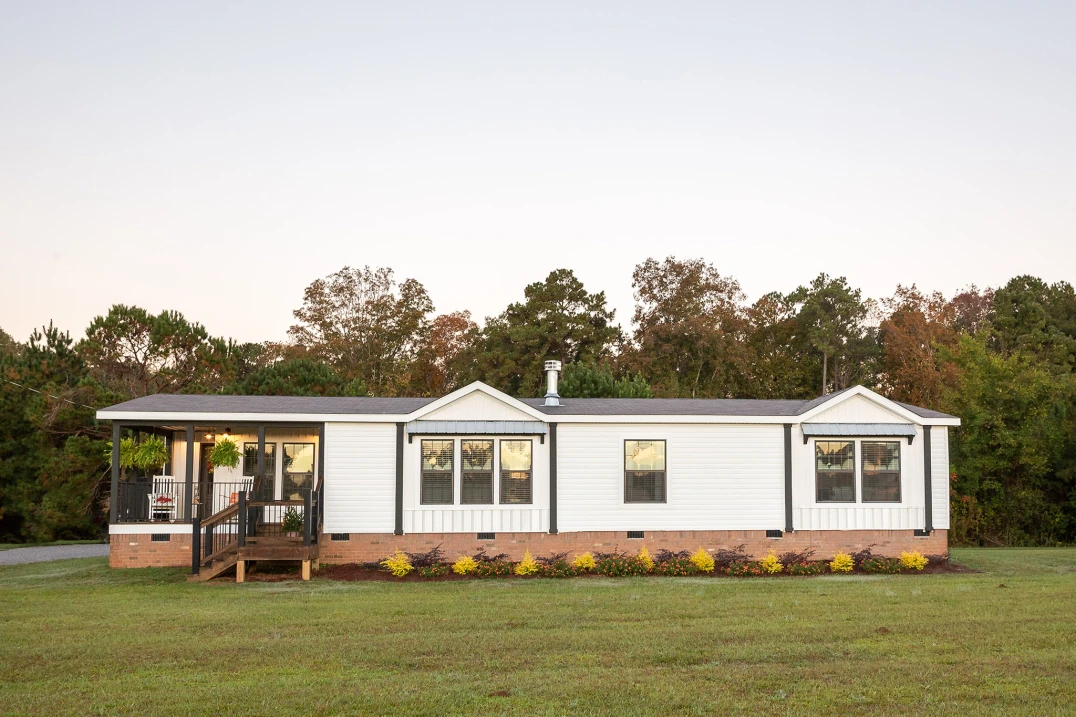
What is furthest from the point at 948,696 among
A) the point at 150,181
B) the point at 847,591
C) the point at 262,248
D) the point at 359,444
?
the point at 262,248

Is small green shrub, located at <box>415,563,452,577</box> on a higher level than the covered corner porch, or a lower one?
lower

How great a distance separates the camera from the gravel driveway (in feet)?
65.8

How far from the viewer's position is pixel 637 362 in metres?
42.9

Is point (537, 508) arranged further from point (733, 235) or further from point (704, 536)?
point (733, 235)

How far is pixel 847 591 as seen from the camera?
13977mm

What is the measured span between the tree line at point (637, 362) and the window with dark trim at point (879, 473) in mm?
10836

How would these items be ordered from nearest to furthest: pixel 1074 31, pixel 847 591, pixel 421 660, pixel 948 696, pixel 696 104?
pixel 948 696, pixel 421 660, pixel 847 591, pixel 1074 31, pixel 696 104

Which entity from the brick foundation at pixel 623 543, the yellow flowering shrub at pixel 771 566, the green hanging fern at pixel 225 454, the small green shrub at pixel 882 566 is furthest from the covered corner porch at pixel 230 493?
the small green shrub at pixel 882 566

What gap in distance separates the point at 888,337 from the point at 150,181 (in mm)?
35893

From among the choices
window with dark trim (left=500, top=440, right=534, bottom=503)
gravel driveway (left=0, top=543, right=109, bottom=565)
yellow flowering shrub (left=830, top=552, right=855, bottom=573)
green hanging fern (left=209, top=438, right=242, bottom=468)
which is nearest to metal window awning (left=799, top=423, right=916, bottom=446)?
yellow flowering shrub (left=830, top=552, right=855, bottom=573)

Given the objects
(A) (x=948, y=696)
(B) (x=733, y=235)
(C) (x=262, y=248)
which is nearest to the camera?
(A) (x=948, y=696)

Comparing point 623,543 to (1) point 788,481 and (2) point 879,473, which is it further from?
(2) point 879,473

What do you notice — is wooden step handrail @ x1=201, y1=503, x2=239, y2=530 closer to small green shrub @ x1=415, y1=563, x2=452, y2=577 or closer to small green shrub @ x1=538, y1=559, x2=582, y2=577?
small green shrub @ x1=415, y1=563, x2=452, y2=577

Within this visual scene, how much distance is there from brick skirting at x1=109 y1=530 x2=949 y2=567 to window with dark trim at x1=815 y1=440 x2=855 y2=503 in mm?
715
